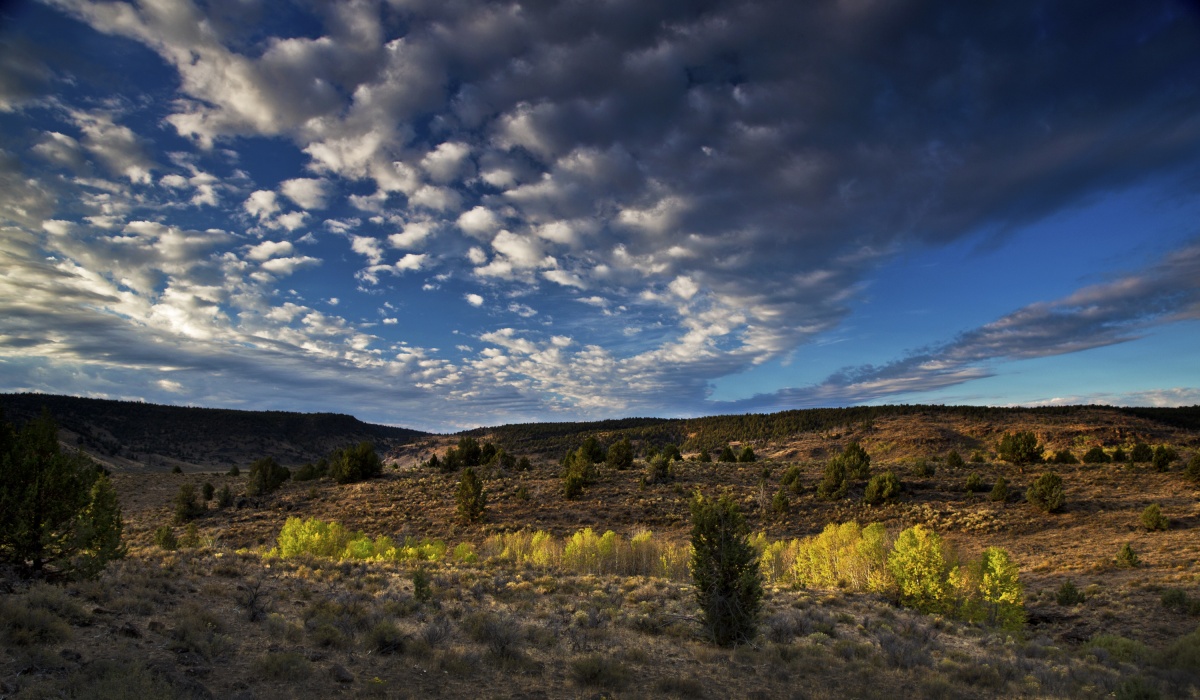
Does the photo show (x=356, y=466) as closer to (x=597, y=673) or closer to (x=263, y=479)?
(x=263, y=479)

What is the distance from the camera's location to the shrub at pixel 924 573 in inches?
937

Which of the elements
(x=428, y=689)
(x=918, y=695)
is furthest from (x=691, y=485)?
(x=428, y=689)

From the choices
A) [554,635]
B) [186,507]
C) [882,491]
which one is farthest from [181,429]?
[554,635]

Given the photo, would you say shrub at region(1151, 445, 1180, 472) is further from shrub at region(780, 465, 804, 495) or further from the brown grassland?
shrub at region(780, 465, 804, 495)

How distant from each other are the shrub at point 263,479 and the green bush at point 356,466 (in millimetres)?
6553

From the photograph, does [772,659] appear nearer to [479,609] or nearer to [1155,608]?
[479,609]

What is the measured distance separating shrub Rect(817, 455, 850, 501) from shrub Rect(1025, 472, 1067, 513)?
50.9ft

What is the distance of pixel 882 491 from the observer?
51906 millimetres

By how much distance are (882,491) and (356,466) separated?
63.1 meters

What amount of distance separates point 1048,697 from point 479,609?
16.2m

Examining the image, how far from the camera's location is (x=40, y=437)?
47.4 ft

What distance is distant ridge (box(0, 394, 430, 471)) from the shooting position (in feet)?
409

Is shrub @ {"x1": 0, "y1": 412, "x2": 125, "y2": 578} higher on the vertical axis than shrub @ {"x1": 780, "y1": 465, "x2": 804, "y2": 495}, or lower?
higher

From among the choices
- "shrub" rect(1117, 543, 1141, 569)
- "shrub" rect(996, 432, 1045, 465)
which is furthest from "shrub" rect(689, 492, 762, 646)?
"shrub" rect(996, 432, 1045, 465)
